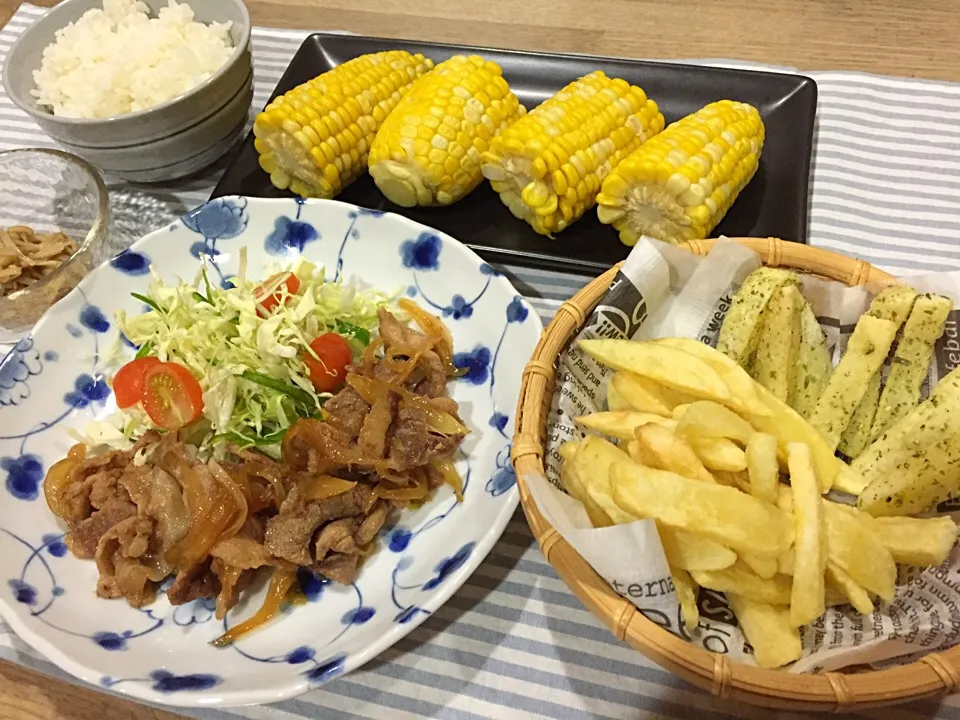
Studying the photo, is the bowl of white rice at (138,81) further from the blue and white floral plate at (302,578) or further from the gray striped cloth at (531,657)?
the gray striped cloth at (531,657)

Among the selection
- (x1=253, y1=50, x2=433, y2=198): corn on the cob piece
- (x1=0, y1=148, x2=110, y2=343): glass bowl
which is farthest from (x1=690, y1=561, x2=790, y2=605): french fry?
(x1=0, y1=148, x2=110, y2=343): glass bowl

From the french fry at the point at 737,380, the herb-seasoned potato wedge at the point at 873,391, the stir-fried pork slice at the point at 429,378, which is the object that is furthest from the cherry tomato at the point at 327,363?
the herb-seasoned potato wedge at the point at 873,391

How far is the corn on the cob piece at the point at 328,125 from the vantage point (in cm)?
173

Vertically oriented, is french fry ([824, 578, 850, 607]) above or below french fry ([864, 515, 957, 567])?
below

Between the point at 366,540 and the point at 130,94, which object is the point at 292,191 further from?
the point at 366,540

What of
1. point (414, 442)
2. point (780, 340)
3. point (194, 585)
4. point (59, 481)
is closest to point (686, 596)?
point (780, 340)

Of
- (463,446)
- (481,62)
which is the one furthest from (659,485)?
(481,62)

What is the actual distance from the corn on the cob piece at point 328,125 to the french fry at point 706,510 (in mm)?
1204

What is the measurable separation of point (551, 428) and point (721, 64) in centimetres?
152

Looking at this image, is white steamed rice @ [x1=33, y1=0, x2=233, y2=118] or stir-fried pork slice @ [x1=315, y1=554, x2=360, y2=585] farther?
white steamed rice @ [x1=33, y1=0, x2=233, y2=118]

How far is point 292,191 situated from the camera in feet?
6.14

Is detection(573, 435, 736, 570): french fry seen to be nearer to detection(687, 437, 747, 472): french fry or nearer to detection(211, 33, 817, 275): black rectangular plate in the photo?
detection(687, 437, 747, 472): french fry

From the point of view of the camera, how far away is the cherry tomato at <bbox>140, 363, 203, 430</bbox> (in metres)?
1.39

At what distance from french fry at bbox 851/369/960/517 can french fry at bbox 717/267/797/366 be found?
24 cm
